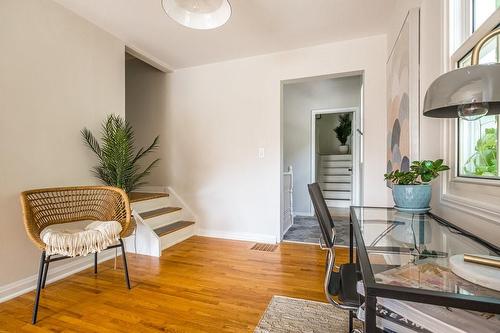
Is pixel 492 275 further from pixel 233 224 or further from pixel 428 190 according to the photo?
pixel 233 224

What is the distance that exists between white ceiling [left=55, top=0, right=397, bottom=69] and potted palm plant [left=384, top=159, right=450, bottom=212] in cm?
167

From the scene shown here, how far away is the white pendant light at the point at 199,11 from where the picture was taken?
1.57 metres

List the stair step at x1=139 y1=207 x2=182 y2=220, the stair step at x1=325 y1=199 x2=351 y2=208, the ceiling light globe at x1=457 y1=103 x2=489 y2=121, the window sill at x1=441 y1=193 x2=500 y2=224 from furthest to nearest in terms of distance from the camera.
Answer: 1. the stair step at x1=325 y1=199 x2=351 y2=208
2. the stair step at x1=139 y1=207 x2=182 y2=220
3. the window sill at x1=441 y1=193 x2=500 y2=224
4. the ceiling light globe at x1=457 y1=103 x2=489 y2=121

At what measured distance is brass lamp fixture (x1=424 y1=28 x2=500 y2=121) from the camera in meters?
0.59

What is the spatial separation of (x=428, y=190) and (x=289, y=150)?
11.7 ft

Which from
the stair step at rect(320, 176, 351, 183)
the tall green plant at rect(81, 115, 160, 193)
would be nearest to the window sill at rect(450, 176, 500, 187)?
the tall green plant at rect(81, 115, 160, 193)

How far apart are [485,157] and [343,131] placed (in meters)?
5.99

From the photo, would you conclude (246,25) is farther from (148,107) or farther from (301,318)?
(301,318)

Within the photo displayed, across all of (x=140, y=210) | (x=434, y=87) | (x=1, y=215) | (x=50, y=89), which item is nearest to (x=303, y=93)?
(x=140, y=210)

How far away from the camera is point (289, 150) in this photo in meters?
4.74

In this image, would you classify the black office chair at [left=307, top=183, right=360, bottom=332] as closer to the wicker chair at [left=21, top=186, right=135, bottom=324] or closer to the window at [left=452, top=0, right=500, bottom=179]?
the window at [left=452, top=0, right=500, bottom=179]

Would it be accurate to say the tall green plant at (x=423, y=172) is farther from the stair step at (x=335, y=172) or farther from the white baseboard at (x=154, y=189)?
the stair step at (x=335, y=172)

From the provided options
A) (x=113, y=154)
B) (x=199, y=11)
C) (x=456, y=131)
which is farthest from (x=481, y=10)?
(x=113, y=154)

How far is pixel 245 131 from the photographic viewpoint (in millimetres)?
3184
